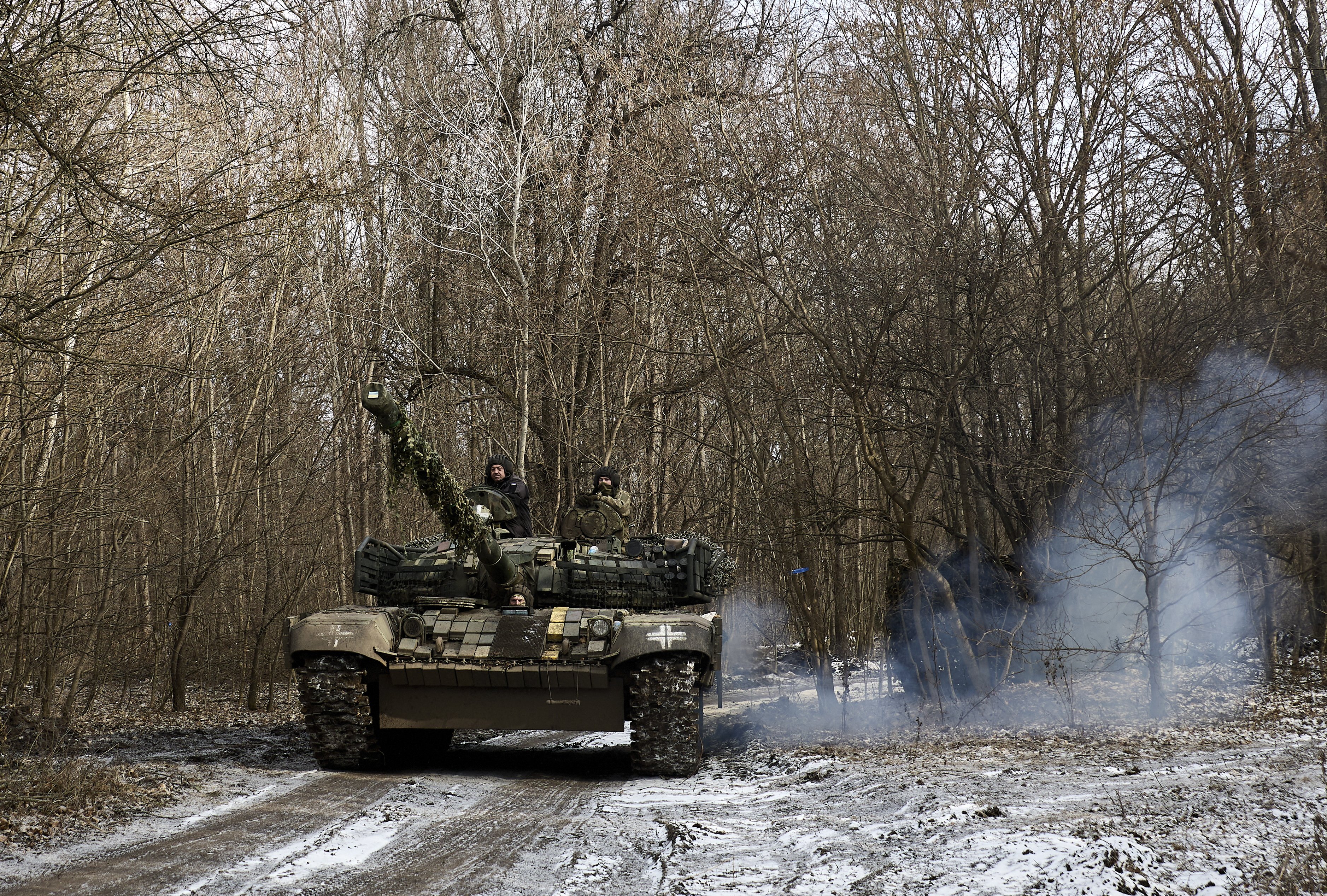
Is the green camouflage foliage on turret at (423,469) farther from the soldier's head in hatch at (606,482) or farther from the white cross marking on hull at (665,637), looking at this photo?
the soldier's head in hatch at (606,482)

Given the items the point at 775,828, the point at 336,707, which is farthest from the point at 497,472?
the point at 775,828

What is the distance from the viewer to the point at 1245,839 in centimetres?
531

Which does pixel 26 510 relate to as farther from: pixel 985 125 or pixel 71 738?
pixel 985 125

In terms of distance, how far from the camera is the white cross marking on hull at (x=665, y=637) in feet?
28.2

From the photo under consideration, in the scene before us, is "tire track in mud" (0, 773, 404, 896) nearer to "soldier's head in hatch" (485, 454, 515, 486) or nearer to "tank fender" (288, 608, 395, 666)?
"tank fender" (288, 608, 395, 666)

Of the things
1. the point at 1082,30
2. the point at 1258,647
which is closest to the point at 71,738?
the point at 1082,30

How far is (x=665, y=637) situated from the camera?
28.3 feet

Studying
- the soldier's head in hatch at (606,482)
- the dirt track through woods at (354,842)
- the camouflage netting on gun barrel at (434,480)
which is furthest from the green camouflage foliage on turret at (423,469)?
the soldier's head in hatch at (606,482)

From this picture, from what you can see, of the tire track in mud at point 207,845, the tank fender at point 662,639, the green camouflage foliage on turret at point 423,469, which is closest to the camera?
the tire track in mud at point 207,845

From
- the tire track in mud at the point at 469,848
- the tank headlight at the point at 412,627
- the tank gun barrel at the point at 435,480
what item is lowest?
the tire track in mud at the point at 469,848

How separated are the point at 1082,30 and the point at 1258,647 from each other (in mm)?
6856

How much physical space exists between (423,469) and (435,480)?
153 millimetres

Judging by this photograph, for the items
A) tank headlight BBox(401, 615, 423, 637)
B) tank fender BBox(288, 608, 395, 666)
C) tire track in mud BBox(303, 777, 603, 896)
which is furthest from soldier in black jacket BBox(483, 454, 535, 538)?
tire track in mud BBox(303, 777, 603, 896)

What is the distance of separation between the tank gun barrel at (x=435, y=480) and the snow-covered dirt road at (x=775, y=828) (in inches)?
66.0
